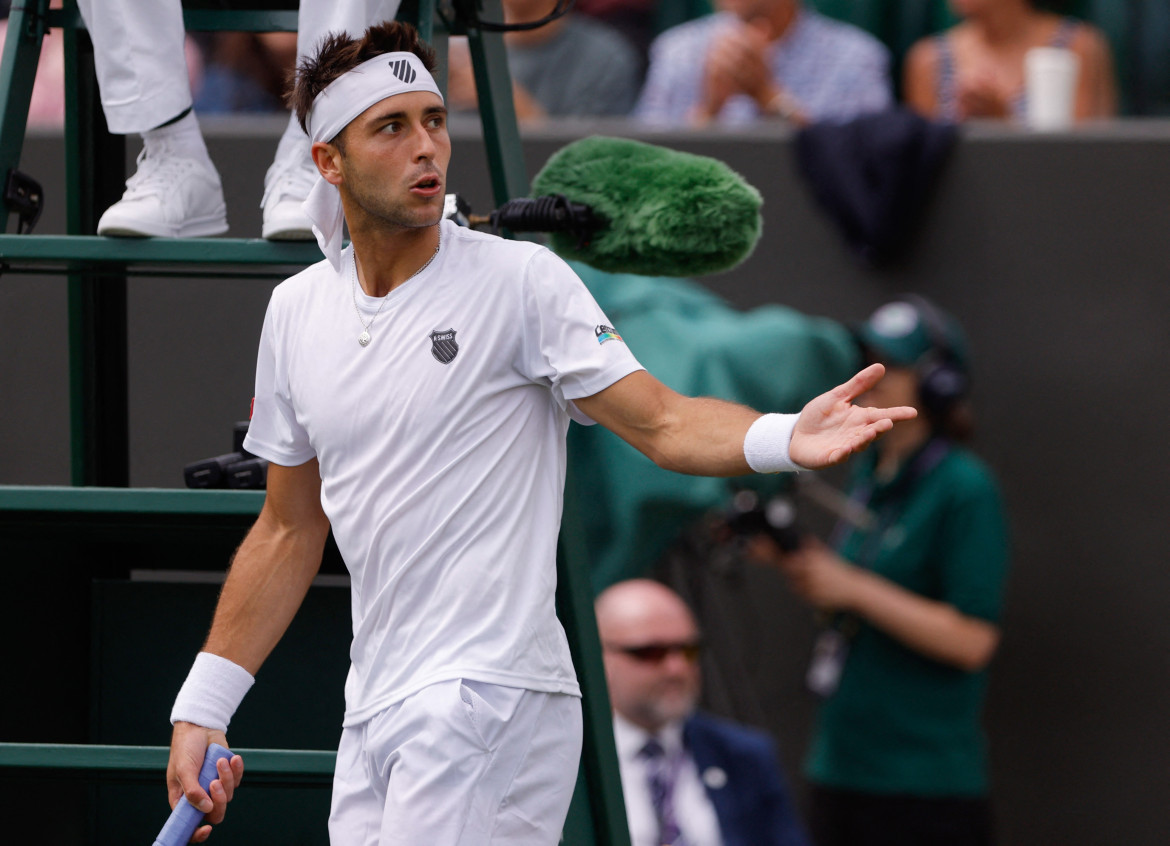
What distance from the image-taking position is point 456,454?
6.58ft

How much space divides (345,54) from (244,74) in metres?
3.34

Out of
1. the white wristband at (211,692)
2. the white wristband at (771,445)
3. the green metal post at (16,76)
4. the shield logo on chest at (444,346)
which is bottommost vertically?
the white wristband at (211,692)

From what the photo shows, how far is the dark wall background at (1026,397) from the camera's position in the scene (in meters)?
4.38

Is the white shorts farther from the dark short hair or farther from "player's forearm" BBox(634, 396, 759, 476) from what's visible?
the dark short hair

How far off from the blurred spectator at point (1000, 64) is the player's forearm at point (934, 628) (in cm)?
150

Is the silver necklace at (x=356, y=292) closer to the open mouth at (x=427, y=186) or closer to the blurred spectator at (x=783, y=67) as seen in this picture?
the open mouth at (x=427, y=186)

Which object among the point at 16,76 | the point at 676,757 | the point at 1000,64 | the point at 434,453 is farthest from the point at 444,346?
the point at 1000,64

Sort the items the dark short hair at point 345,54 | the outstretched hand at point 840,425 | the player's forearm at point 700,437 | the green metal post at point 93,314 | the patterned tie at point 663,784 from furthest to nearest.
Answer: the patterned tie at point 663,784 → the green metal post at point 93,314 → the dark short hair at point 345,54 → the player's forearm at point 700,437 → the outstretched hand at point 840,425

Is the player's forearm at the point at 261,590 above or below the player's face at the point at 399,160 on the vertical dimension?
below

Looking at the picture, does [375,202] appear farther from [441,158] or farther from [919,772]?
[919,772]

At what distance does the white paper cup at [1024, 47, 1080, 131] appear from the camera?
453 cm

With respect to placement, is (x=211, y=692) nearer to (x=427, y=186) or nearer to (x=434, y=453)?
(x=434, y=453)

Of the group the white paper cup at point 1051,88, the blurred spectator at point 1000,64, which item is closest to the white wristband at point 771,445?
the white paper cup at point 1051,88

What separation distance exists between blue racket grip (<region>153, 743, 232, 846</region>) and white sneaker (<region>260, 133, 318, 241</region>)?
2.43 ft
